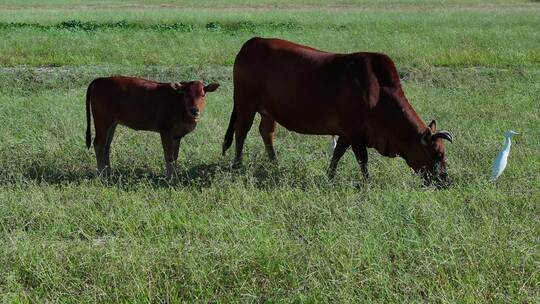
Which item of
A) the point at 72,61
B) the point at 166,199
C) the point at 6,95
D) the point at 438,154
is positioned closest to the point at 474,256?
Result: the point at 438,154

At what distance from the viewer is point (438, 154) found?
740 centimetres

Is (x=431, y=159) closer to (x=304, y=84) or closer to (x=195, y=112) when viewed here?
(x=304, y=84)

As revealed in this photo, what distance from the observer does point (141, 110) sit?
824 centimetres

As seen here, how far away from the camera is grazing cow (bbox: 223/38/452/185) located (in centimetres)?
757

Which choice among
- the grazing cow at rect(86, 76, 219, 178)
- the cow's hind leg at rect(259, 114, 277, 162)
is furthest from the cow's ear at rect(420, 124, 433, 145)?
the grazing cow at rect(86, 76, 219, 178)

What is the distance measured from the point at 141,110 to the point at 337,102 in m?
2.24

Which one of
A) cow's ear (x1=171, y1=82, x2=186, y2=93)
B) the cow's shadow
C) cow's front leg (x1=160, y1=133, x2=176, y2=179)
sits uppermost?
cow's ear (x1=171, y1=82, x2=186, y2=93)

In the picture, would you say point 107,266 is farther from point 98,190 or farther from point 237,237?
point 98,190

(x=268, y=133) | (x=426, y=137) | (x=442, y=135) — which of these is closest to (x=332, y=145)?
(x=268, y=133)

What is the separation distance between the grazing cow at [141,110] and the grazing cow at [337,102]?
2.33 ft

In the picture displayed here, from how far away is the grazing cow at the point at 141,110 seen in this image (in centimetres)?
811

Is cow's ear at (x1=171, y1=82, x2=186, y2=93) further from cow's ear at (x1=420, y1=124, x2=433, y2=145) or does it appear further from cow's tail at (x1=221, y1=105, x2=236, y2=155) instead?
cow's ear at (x1=420, y1=124, x2=433, y2=145)

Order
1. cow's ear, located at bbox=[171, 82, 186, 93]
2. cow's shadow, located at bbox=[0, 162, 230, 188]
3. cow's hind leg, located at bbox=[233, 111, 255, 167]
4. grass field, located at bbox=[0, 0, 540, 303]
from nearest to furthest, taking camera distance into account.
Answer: grass field, located at bbox=[0, 0, 540, 303] < cow's shadow, located at bbox=[0, 162, 230, 188] < cow's ear, located at bbox=[171, 82, 186, 93] < cow's hind leg, located at bbox=[233, 111, 255, 167]

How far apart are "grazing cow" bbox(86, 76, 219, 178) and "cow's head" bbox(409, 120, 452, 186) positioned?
7.82 feet
